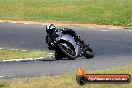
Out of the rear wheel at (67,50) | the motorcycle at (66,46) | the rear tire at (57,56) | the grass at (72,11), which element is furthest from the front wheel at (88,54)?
the grass at (72,11)

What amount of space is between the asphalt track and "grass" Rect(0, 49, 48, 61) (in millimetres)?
1257

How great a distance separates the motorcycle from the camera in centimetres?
1795

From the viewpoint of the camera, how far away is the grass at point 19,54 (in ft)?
62.0

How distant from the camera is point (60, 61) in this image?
58.3 ft

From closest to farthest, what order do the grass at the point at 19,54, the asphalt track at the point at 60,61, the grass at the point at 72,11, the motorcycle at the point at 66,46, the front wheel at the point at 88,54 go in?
1. the asphalt track at the point at 60,61
2. the motorcycle at the point at 66,46
3. the front wheel at the point at 88,54
4. the grass at the point at 19,54
5. the grass at the point at 72,11

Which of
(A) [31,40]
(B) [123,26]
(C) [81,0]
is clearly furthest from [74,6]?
(A) [31,40]

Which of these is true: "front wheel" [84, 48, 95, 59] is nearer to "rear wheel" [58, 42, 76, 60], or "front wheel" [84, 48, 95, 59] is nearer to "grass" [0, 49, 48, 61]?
"rear wheel" [58, 42, 76, 60]

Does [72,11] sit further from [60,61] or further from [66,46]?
[60,61]

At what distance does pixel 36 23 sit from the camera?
3138cm

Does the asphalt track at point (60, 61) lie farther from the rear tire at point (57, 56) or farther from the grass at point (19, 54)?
the grass at point (19, 54)

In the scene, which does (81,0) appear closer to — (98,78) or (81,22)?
(81,22)

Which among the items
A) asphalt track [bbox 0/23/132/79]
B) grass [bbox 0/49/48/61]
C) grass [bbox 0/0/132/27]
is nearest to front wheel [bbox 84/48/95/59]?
→ asphalt track [bbox 0/23/132/79]

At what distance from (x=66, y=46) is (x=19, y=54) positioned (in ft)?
8.55

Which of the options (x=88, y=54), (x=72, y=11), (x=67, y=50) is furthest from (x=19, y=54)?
(x=72, y=11)
